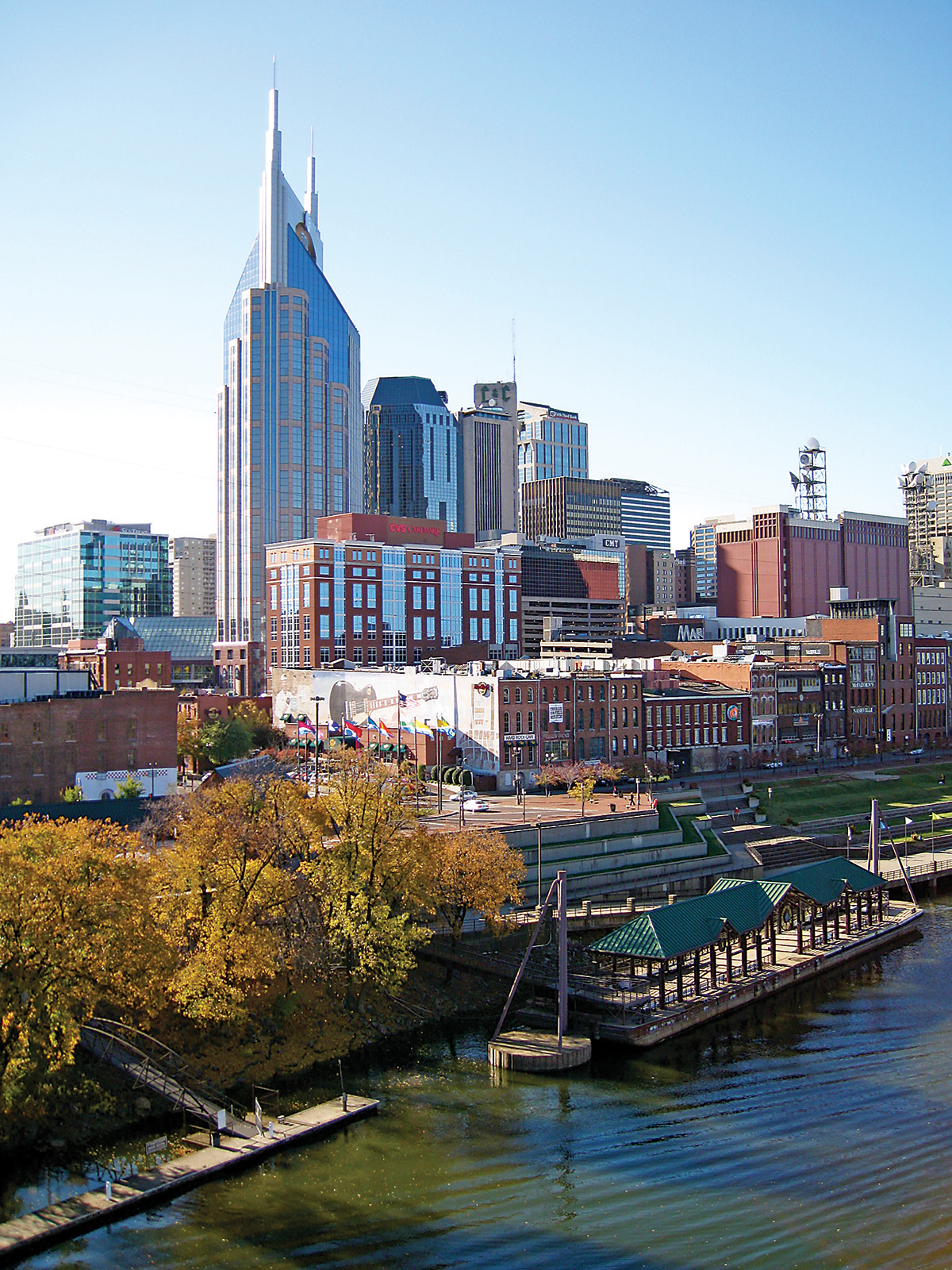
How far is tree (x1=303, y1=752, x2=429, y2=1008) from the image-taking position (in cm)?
5434

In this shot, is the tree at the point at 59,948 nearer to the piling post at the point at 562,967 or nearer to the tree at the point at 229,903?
the tree at the point at 229,903

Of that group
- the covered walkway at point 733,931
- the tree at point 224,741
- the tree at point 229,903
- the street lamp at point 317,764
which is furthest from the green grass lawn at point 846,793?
the tree at point 229,903

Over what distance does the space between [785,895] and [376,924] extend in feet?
90.0

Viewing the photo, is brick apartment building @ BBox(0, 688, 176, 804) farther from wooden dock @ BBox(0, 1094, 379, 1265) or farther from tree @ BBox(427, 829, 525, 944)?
wooden dock @ BBox(0, 1094, 379, 1265)

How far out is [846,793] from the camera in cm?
12181

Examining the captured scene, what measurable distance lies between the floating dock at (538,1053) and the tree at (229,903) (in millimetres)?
10178

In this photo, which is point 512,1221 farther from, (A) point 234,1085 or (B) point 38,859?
(B) point 38,859

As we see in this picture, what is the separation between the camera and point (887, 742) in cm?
15025

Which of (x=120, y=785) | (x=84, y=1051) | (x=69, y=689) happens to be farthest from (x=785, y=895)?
(x=69, y=689)

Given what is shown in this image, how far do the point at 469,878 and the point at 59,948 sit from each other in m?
27.5

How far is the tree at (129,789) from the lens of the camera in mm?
90250

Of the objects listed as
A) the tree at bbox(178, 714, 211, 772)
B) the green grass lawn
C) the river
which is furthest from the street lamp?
the green grass lawn

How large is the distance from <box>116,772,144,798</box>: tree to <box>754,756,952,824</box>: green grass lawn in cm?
5649

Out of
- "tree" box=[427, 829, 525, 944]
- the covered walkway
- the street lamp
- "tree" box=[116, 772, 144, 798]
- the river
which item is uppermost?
the street lamp
